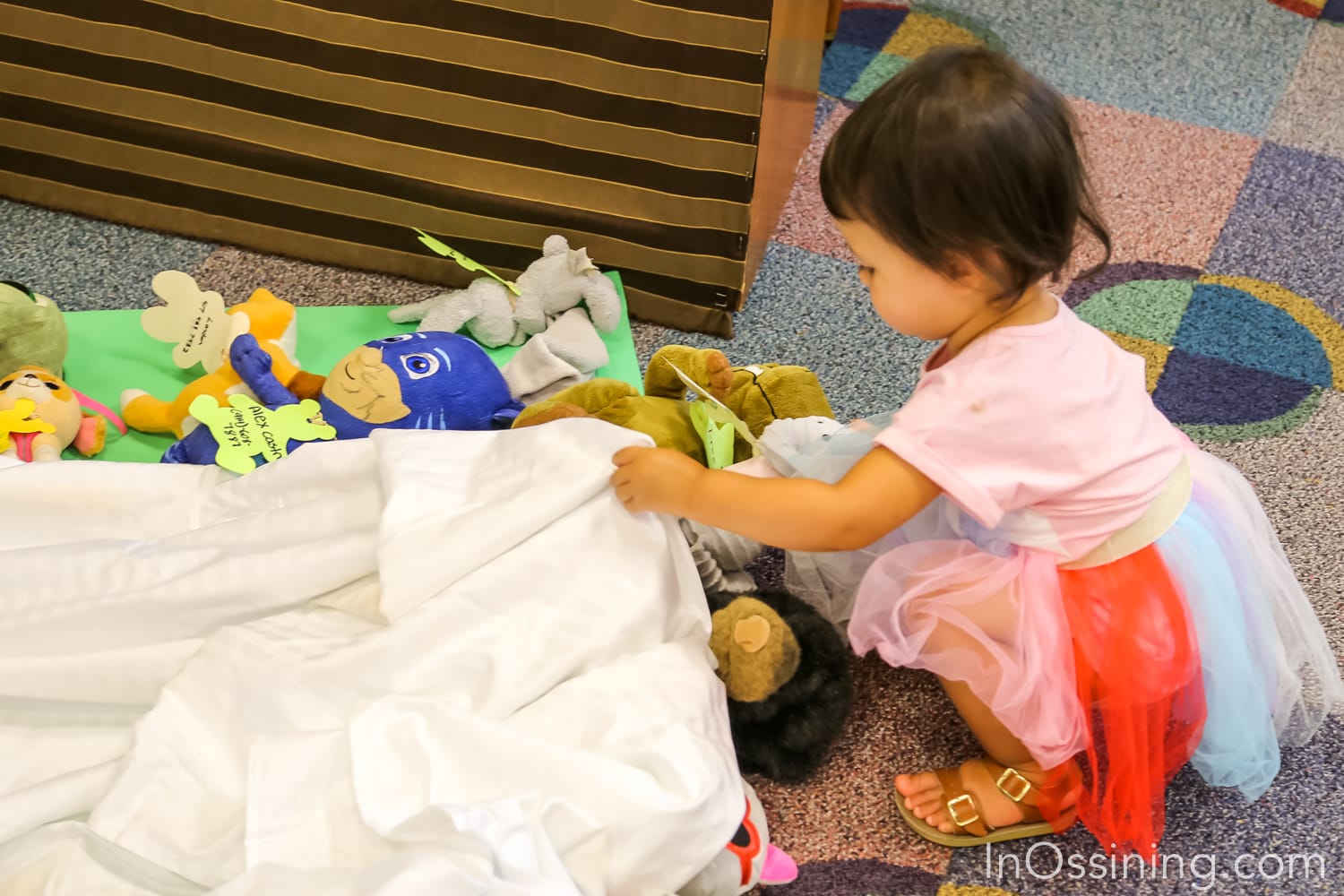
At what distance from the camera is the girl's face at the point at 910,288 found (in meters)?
0.79

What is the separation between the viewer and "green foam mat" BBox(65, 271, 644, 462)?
1.22 meters

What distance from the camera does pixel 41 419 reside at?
105cm

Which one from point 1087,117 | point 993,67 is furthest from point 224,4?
point 1087,117

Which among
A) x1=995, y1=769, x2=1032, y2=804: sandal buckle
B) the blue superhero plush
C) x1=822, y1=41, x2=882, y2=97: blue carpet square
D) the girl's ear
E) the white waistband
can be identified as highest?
the girl's ear

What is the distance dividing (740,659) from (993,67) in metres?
0.44

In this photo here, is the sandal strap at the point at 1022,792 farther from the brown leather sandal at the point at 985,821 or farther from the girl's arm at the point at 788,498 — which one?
the girl's arm at the point at 788,498

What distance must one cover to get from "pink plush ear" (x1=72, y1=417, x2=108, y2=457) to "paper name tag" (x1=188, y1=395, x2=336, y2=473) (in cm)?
12

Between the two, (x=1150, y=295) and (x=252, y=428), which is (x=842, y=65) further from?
(x=252, y=428)

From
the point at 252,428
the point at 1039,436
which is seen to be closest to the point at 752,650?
the point at 1039,436

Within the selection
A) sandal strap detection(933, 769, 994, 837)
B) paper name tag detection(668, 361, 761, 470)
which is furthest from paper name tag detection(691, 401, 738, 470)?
sandal strap detection(933, 769, 994, 837)

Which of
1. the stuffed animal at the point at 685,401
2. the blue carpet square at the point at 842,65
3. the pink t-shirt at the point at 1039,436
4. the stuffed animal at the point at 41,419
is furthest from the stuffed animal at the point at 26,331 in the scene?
the blue carpet square at the point at 842,65

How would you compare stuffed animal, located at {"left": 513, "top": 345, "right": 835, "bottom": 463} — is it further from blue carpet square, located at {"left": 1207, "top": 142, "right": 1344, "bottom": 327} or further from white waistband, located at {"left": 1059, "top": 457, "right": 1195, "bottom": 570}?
blue carpet square, located at {"left": 1207, "top": 142, "right": 1344, "bottom": 327}

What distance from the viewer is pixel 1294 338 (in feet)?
4.37

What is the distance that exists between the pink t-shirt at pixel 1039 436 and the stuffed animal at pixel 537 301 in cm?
47
